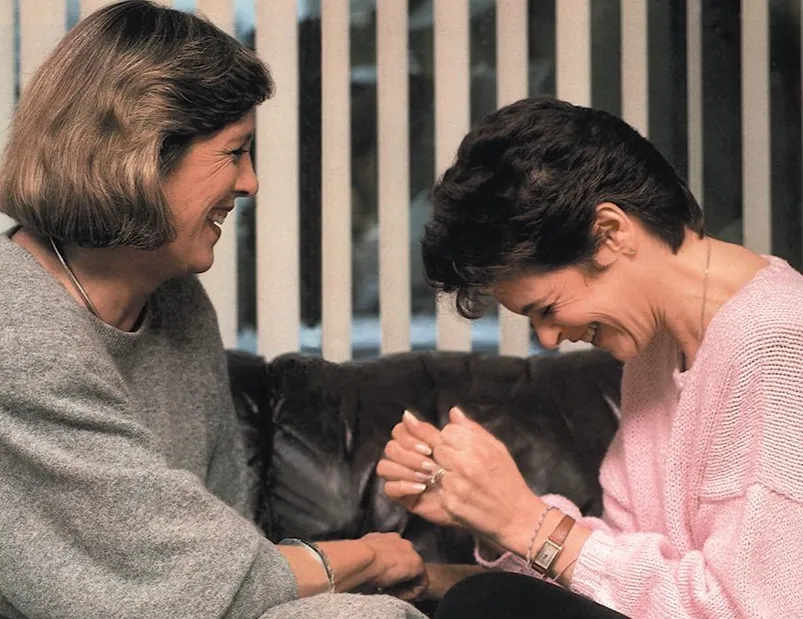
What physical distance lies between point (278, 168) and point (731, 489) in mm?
1371

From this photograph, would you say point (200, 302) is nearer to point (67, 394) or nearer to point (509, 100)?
point (67, 394)

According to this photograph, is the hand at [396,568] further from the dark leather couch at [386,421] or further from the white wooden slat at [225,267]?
the white wooden slat at [225,267]

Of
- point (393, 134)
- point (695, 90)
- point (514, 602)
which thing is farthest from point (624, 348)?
point (695, 90)

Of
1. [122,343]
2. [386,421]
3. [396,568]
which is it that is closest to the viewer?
[122,343]

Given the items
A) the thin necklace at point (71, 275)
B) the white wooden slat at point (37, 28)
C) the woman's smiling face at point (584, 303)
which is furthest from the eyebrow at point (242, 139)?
the white wooden slat at point (37, 28)

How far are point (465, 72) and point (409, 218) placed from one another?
13.8 inches

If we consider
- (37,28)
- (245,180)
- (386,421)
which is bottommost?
(386,421)

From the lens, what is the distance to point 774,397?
126 centimetres

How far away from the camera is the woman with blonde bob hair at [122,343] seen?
129cm

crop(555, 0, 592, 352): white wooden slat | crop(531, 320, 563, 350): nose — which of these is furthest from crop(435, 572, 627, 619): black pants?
crop(555, 0, 592, 352): white wooden slat

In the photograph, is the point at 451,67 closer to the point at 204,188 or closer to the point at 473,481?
the point at 204,188

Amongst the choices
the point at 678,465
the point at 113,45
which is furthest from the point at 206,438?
the point at 678,465

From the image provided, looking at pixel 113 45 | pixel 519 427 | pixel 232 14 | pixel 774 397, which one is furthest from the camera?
pixel 232 14

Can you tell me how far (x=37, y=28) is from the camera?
91.6 inches
